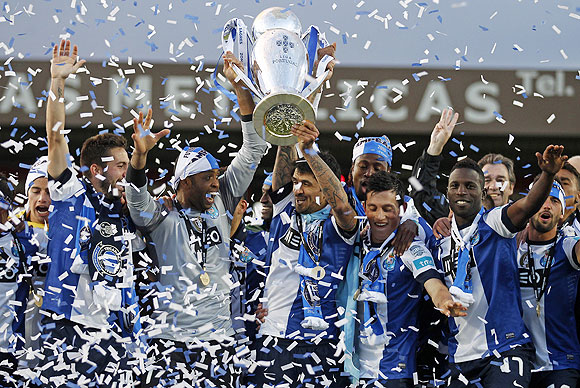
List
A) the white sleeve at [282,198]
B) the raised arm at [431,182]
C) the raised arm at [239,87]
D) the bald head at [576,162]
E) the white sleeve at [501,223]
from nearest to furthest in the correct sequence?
the white sleeve at [501,223] → the raised arm at [239,87] → the white sleeve at [282,198] → the raised arm at [431,182] → the bald head at [576,162]

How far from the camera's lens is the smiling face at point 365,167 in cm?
617

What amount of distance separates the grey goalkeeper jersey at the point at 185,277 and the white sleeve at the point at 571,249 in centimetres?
209

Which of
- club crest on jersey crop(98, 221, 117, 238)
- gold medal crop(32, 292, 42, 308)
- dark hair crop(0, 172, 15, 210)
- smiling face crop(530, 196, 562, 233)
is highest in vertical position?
dark hair crop(0, 172, 15, 210)

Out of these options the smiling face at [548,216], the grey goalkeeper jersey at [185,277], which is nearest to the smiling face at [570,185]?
the smiling face at [548,216]

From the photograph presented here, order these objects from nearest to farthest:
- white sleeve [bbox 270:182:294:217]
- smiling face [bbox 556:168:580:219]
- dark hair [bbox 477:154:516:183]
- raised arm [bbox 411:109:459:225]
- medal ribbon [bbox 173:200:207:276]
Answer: medal ribbon [bbox 173:200:207:276] < white sleeve [bbox 270:182:294:217] < smiling face [bbox 556:168:580:219] < raised arm [bbox 411:109:459:225] < dark hair [bbox 477:154:516:183]

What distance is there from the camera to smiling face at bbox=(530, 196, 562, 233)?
565 cm

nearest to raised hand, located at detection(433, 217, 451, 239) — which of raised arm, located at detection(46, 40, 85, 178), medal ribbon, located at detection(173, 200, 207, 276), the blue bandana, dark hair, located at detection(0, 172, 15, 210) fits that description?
the blue bandana

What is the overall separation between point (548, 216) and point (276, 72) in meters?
1.91

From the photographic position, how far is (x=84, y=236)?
5.56 meters

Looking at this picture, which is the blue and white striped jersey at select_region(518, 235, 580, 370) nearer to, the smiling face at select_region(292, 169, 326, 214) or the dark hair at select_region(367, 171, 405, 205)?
the dark hair at select_region(367, 171, 405, 205)

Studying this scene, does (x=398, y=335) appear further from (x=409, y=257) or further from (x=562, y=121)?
(x=562, y=121)

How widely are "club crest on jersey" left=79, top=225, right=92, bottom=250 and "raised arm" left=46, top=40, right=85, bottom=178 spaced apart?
365 millimetres

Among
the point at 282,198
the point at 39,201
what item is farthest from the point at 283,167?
the point at 39,201

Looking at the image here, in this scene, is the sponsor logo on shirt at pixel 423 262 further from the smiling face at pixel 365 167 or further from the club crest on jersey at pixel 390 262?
the smiling face at pixel 365 167
